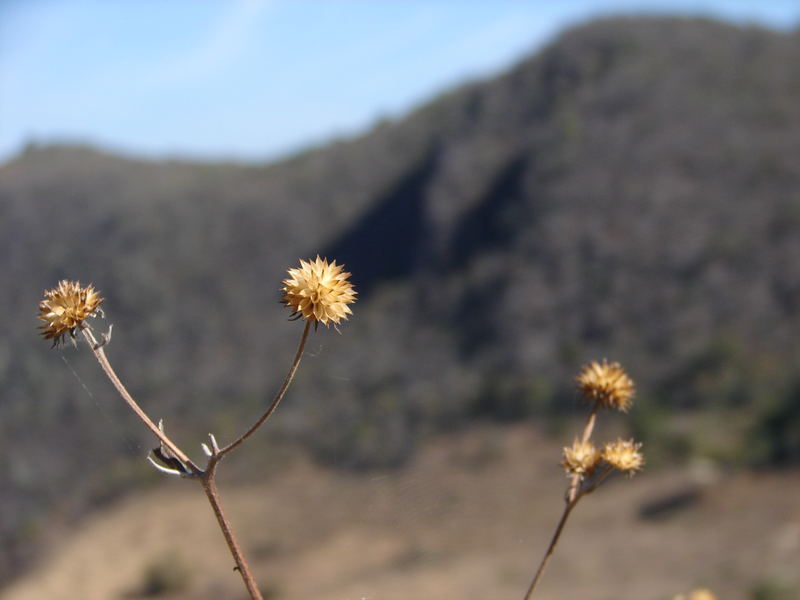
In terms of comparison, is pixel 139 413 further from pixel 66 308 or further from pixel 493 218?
pixel 493 218

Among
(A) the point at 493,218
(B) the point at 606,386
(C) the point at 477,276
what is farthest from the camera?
(A) the point at 493,218

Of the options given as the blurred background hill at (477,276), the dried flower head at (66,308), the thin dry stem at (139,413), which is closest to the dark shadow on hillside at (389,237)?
→ the blurred background hill at (477,276)

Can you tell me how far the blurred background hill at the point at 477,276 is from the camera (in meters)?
20.7

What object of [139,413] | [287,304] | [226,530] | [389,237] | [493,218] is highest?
[389,237]

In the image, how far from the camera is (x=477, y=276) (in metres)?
26.6

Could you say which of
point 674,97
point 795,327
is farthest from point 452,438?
point 674,97

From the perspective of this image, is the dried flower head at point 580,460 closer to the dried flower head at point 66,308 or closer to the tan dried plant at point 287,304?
the tan dried plant at point 287,304

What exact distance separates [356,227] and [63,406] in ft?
42.9

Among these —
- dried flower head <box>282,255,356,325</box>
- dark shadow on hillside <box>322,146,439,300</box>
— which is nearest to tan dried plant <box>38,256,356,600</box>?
dried flower head <box>282,255,356,325</box>

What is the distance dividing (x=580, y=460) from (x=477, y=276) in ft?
82.0

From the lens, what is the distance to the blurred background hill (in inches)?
814

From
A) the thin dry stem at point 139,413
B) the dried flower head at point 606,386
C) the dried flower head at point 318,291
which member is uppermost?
the dried flower head at point 606,386

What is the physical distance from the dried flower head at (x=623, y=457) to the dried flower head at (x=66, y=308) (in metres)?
1.03

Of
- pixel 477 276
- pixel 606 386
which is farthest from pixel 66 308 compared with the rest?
pixel 477 276
